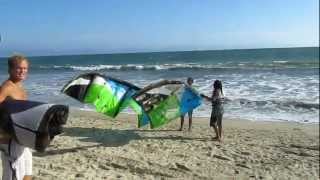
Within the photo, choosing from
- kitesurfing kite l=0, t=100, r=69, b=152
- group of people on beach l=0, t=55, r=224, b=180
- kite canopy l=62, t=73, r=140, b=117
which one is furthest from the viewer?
kite canopy l=62, t=73, r=140, b=117

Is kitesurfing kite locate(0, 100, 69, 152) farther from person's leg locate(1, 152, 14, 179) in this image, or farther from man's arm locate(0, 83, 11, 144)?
person's leg locate(1, 152, 14, 179)

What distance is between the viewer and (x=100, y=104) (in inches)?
380

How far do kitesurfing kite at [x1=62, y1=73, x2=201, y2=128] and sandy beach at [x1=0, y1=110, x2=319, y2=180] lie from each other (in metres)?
0.51

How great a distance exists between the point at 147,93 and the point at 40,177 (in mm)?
3442

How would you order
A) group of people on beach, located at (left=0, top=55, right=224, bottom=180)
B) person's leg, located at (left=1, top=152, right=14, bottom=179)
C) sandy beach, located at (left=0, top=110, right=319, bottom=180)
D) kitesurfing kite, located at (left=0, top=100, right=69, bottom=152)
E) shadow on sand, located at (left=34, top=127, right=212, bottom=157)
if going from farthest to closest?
shadow on sand, located at (left=34, top=127, right=212, bottom=157), sandy beach, located at (left=0, top=110, right=319, bottom=180), person's leg, located at (left=1, top=152, right=14, bottom=179), group of people on beach, located at (left=0, top=55, right=224, bottom=180), kitesurfing kite, located at (left=0, top=100, right=69, bottom=152)

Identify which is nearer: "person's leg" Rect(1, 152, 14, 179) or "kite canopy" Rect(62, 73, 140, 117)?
"person's leg" Rect(1, 152, 14, 179)

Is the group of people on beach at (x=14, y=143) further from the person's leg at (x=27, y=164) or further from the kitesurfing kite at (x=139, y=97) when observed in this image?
the kitesurfing kite at (x=139, y=97)

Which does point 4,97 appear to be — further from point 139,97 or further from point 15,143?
point 139,97

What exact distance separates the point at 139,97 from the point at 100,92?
0.84m

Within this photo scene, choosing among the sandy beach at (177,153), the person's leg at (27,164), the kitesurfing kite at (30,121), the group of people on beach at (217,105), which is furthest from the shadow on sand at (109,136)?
the kitesurfing kite at (30,121)

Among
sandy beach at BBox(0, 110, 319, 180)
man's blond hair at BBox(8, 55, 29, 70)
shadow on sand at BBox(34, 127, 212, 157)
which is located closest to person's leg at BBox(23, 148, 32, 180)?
man's blond hair at BBox(8, 55, 29, 70)

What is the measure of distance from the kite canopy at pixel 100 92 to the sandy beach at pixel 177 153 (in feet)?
2.04

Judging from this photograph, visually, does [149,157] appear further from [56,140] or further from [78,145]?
[56,140]

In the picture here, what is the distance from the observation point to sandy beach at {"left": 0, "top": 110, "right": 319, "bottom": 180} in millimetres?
7070
